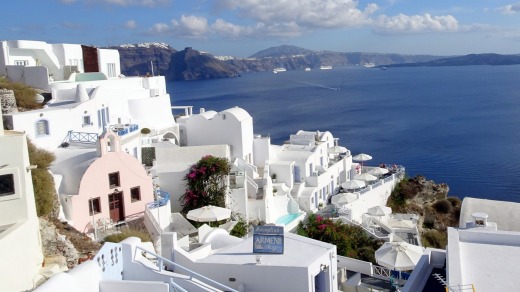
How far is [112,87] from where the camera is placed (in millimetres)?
31562

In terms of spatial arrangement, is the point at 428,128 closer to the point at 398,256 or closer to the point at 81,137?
the point at 398,256

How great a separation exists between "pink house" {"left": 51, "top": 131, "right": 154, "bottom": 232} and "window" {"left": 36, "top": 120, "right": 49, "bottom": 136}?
1.03m

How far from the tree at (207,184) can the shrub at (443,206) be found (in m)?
20.8

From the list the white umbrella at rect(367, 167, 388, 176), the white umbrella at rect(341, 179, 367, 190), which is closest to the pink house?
the white umbrella at rect(341, 179, 367, 190)

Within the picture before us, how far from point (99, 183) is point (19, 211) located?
7.64 metres

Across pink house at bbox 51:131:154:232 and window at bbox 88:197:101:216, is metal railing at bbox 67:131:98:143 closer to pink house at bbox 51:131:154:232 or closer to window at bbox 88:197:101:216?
pink house at bbox 51:131:154:232

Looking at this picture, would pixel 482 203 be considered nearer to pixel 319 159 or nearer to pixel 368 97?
pixel 319 159

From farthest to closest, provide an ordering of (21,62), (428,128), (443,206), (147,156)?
(428,128), (443,206), (21,62), (147,156)

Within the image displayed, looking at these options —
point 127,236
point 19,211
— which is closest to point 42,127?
→ point 127,236

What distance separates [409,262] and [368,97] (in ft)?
420

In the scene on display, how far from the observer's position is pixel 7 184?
1294cm

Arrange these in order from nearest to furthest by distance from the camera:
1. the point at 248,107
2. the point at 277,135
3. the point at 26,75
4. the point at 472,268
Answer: the point at 472,268 < the point at 26,75 < the point at 277,135 < the point at 248,107

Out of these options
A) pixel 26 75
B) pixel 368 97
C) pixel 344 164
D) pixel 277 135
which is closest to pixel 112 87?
pixel 26 75

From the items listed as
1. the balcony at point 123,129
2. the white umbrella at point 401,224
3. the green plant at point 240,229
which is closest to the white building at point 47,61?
the balcony at point 123,129
